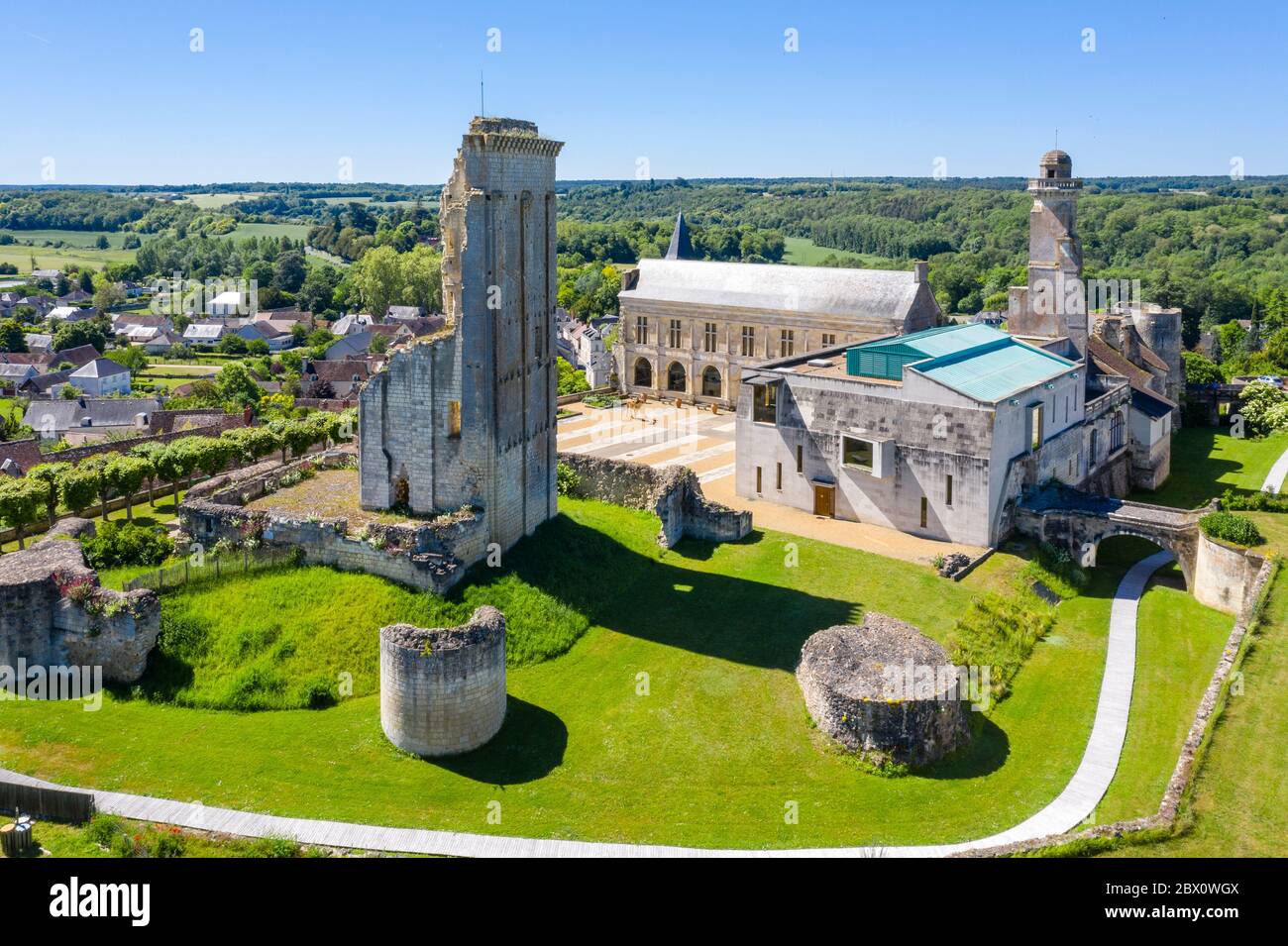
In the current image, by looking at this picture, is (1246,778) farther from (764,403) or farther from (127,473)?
(127,473)

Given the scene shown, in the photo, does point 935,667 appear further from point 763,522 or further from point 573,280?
point 573,280

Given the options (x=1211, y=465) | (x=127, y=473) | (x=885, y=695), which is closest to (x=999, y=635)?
(x=885, y=695)

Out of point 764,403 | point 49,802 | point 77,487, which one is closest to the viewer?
point 49,802

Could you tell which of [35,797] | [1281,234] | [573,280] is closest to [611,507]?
[35,797]

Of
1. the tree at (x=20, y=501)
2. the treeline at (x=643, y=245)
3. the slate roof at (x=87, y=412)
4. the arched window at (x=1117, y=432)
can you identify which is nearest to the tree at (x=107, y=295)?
the treeline at (x=643, y=245)

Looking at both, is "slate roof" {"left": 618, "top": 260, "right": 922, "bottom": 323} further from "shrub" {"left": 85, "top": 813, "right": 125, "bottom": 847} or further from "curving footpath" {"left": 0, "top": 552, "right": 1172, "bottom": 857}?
"shrub" {"left": 85, "top": 813, "right": 125, "bottom": 847}

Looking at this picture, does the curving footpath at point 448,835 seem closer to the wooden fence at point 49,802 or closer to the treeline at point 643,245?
the wooden fence at point 49,802
